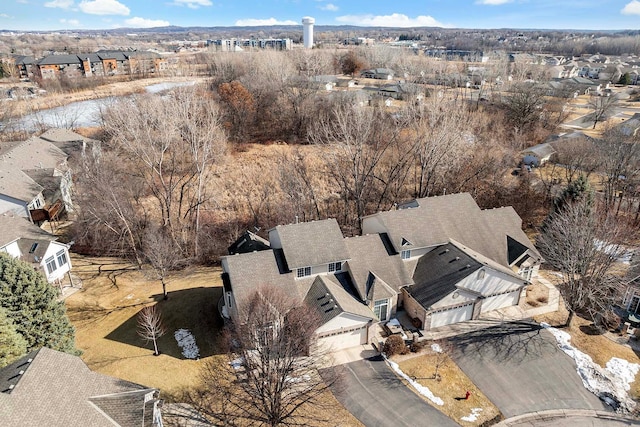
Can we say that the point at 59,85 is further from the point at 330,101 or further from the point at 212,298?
the point at 212,298

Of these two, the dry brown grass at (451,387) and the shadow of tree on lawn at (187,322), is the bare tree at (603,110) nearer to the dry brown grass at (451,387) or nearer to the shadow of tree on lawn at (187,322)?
the dry brown grass at (451,387)

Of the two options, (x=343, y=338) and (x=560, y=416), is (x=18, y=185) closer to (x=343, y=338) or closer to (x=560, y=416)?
(x=343, y=338)


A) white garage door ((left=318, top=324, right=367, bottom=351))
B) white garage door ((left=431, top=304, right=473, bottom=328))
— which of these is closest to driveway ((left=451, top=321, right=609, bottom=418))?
white garage door ((left=431, top=304, right=473, bottom=328))

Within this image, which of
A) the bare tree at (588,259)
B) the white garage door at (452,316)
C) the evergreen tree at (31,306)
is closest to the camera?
the evergreen tree at (31,306)

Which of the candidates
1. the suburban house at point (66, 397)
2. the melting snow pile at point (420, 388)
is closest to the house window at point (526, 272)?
the melting snow pile at point (420, 388)

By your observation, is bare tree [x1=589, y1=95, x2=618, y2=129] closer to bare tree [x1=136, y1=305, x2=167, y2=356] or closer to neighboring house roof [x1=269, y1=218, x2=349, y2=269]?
neighboring house roof [x1=269, y1=218, x2=349, y2=269]

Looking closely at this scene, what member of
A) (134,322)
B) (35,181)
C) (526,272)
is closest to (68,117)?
(35,181)
